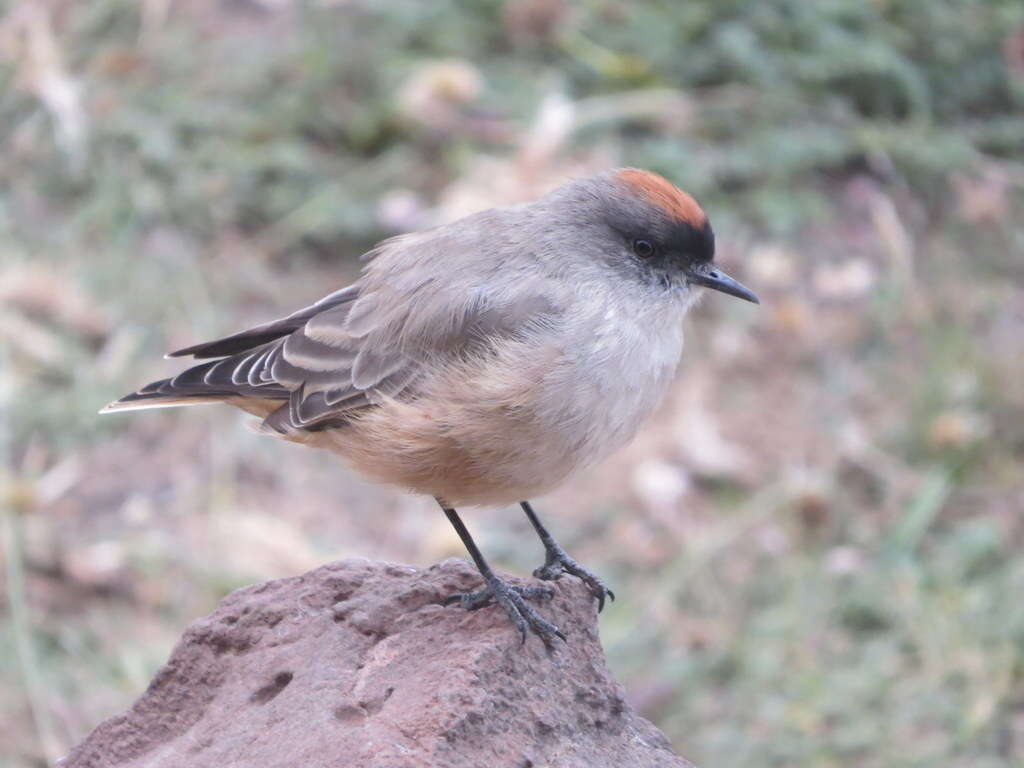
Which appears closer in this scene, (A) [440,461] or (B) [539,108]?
(A) [440,461]

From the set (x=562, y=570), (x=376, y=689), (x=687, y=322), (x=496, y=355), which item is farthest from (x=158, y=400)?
(x=687, y=322)

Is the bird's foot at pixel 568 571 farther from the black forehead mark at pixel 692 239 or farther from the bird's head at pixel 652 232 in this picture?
the black forehead mark at pixel 692 239

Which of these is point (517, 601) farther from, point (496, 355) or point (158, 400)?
point (158, 400)

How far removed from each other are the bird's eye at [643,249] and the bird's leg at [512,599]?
3.80ft

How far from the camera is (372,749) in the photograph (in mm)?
3482

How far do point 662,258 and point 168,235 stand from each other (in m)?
5.35

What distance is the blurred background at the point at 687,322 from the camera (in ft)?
21.7

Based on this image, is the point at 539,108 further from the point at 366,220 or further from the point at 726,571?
the point at 726,571

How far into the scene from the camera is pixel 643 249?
4.82 m

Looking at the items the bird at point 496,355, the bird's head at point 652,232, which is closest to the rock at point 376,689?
the bird at point 496,355

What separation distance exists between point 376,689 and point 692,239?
1922 millimetres

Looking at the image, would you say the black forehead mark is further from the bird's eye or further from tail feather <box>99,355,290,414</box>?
tail feather <box>99,355,290,414</box>

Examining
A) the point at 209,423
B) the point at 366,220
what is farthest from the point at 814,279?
the point at 209,423

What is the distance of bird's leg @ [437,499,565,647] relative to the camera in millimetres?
4129
